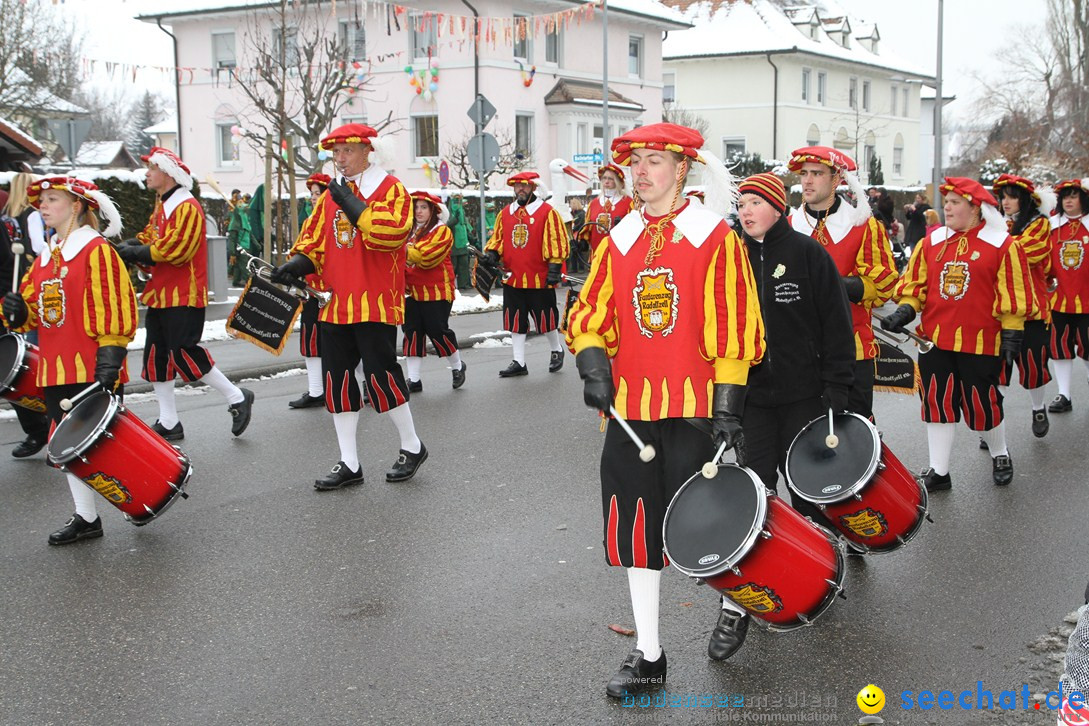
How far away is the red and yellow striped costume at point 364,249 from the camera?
6621 millimetres

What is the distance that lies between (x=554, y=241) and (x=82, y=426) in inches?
265

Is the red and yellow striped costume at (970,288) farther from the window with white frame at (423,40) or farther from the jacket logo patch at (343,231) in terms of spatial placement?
the window with white frame at (423,40)

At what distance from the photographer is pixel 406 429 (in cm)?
720

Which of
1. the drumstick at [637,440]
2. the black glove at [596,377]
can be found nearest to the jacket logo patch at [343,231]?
the black glove at [596,377]

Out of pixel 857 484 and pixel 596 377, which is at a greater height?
pixel 596 377

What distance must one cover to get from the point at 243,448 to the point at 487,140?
1148 centimetres

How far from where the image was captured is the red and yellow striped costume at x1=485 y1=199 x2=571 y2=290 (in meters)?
11.7

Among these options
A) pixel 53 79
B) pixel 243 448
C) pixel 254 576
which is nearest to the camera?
pixel 254 576

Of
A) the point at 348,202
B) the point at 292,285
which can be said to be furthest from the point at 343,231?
the point at 292,285

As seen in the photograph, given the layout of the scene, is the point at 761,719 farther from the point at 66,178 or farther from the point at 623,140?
the point at 66,178

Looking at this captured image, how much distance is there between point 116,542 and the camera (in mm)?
5871

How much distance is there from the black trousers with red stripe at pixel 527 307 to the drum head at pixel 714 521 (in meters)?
8.09

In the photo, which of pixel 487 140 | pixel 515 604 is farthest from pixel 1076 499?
pixel 487 140

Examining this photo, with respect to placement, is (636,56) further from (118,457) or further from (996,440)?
(118,457)
